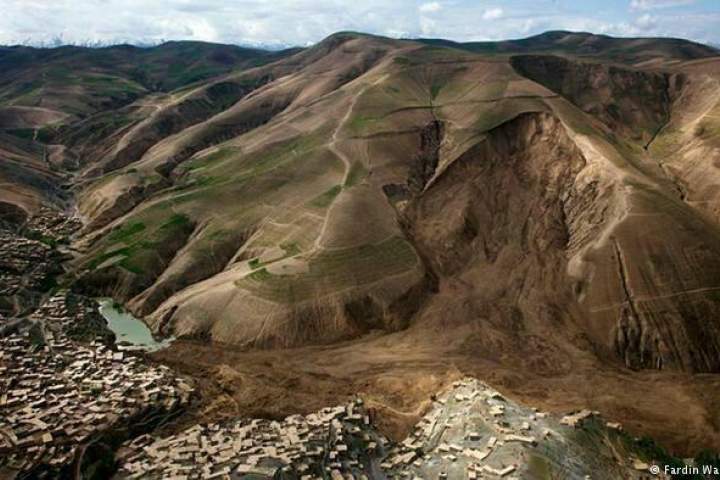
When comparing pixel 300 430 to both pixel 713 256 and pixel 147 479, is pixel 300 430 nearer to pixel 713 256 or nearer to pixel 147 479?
pixel 147 479

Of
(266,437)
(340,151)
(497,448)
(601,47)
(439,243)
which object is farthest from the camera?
(601,47)

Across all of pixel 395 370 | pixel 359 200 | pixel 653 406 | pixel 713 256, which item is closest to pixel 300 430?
pixel 395 370

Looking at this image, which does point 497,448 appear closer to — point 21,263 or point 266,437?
point 266,437

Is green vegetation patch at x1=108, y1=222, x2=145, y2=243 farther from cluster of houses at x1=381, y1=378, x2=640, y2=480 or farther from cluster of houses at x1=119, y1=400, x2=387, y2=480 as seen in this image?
cluster of houses at x1=381, y1=378, x2=640, y2=480

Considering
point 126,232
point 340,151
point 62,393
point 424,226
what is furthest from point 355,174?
point 62,393

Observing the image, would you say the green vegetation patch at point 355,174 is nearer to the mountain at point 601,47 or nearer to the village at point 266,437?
the village at point 266,437

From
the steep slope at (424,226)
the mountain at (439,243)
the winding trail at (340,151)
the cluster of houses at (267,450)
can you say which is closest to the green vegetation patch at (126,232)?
→ the mountain at (439,243)
